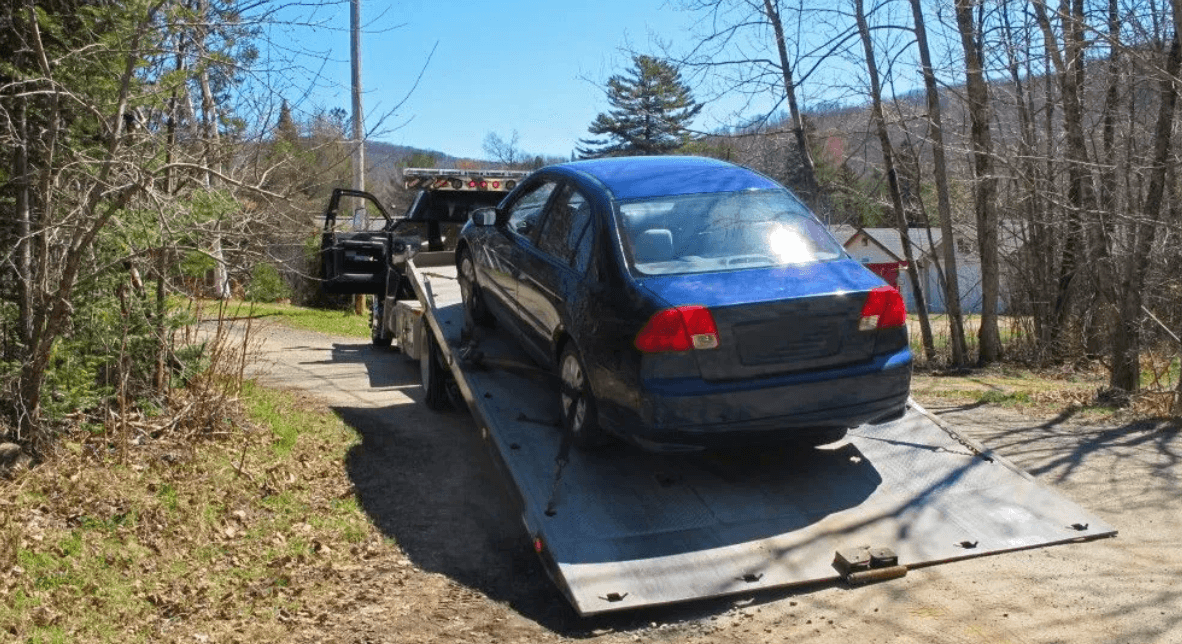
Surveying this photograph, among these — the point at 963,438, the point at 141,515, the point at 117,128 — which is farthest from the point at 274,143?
the point at 963,438

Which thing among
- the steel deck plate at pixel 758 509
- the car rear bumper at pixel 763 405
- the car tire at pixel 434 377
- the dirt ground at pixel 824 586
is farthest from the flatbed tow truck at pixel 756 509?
the car tire at pixel 434 377

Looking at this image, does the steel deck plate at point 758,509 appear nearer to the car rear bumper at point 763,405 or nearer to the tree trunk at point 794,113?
the car rear bumper at point 763,405

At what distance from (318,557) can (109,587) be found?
1.07 m

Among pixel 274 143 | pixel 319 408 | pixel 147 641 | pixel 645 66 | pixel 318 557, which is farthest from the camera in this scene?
pixel 645 66

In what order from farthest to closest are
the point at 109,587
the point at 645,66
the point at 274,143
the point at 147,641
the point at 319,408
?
the point at 645,66 → the point at 319,408 → the point at 274,143 → the point at 109,587 → the point at 147,641

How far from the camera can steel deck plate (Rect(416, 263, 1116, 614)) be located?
5.12 m

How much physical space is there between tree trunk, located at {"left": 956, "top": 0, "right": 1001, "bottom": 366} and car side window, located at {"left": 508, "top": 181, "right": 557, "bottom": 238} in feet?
27.5

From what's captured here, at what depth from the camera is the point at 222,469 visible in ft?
Answer: 22.9

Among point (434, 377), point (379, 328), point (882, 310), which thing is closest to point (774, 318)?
point (882, 310)

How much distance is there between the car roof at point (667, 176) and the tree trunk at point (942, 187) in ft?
25.0

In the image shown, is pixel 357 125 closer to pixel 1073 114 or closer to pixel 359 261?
pixel 359 261

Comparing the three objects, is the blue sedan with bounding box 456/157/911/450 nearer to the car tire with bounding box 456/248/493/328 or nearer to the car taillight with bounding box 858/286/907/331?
the car taillight with bounding box 858/286/907/331

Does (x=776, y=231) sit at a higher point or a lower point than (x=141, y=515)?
higher

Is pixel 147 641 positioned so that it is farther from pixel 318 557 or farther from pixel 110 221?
pixel 110 221
